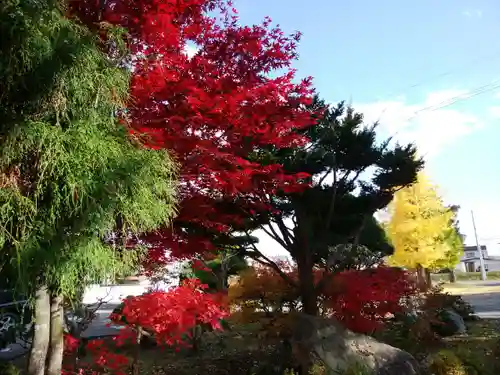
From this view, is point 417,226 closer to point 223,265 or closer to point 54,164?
point 223,265

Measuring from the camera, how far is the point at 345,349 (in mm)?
5504

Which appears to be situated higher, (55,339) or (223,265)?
(223,265)

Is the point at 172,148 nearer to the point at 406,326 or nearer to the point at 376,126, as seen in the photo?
the point at 376,126

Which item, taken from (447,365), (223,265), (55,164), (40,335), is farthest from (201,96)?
(223,265)

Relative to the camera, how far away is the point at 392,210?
2319cm

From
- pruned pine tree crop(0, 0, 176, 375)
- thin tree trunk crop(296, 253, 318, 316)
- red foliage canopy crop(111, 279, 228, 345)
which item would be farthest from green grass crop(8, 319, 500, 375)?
pruned pine tree crop(0, 0, 176, 375)

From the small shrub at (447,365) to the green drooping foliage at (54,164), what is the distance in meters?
4.31

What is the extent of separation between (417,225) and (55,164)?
21900 mm

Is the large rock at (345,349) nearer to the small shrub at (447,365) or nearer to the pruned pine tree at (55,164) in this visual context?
the small shrub at (447,365)

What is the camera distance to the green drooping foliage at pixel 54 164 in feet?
9.87

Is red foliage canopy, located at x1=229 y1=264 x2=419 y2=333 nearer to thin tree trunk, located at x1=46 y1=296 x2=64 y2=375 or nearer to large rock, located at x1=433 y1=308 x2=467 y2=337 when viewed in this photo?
large rock, located at x1=433 y1=308 x2=467 y2=337

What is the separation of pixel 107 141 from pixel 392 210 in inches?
860

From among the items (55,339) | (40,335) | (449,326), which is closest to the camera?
(40,335)

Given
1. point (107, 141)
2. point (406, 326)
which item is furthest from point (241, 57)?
point (406, 326)
